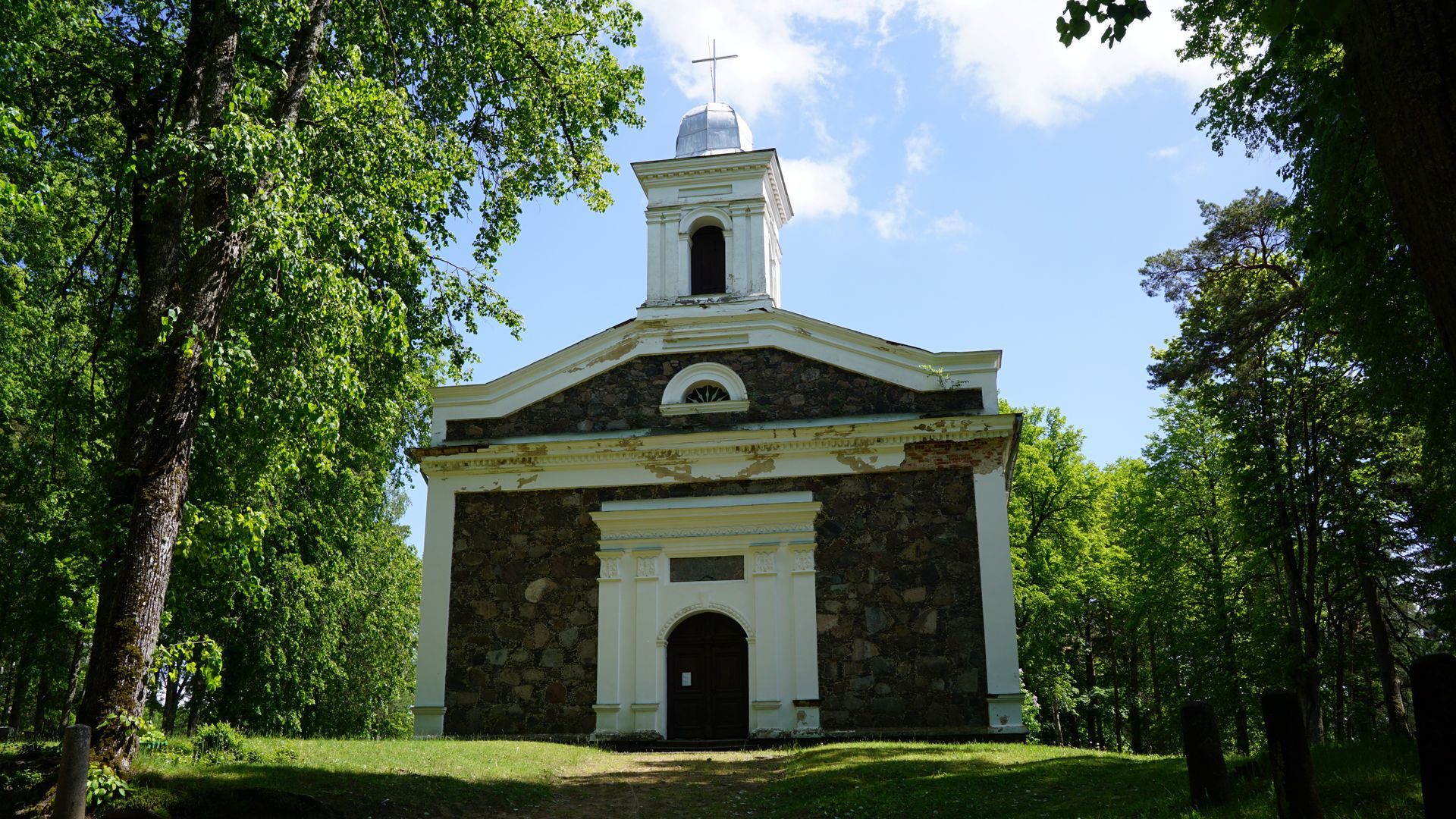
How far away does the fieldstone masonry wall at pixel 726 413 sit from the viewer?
17797mm

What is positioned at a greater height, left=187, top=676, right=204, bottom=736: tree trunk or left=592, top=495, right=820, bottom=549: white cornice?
left=592, top=495, right=820, bottom=549: white cornice

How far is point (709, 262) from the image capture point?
20.8 m

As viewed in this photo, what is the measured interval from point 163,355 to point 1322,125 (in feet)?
→ 30.3

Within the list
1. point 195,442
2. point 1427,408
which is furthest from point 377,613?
point 1427,408

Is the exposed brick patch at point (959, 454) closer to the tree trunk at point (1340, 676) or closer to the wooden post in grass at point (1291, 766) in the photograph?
the tree trunk at point (1340, 676)

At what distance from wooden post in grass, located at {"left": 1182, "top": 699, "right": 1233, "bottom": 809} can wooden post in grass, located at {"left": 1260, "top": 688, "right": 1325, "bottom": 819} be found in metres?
0.70

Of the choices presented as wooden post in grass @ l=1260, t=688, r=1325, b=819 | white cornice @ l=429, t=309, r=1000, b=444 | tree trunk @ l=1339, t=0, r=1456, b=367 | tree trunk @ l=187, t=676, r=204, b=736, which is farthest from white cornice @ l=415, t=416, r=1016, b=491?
tree trunk @ l=1339, t=0, r=1456, b=367

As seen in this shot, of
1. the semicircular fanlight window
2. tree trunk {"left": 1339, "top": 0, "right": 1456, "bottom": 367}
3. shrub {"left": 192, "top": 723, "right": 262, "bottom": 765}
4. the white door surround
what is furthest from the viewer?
the semicircular fanlight window

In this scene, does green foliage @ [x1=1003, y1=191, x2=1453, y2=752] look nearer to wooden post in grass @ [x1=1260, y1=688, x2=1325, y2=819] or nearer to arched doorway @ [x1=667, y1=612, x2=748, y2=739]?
wooden post in grass @ [x1=1260, y1=688, x2=1325, y2=819]

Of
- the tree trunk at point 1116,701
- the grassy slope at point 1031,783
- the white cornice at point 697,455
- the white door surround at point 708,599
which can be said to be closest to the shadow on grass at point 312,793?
the grassy slope at point 1031,783

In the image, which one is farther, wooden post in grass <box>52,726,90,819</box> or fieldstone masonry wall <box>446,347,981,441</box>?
fieldstone masonry wall <box>446,347,981,441</box>

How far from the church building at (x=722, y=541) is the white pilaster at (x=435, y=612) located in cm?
3

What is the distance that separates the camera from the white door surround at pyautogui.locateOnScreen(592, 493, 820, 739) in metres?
16.4

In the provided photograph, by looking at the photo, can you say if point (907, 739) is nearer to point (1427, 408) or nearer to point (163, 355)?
point (1427, 408)
